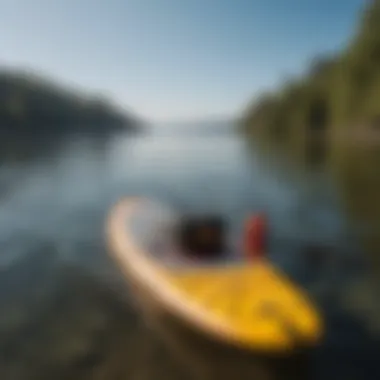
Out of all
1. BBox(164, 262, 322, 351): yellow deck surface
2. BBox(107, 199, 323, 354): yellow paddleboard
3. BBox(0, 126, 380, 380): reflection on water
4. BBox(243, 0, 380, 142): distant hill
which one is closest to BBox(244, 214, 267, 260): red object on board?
BBox(107, 199, 323, 354): yellow paddleboard

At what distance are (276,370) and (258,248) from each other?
3.66 m

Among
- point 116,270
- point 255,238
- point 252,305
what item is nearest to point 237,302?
point 252,305

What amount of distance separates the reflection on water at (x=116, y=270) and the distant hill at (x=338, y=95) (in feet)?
124

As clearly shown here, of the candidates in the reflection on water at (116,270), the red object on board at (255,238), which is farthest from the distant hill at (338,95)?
the red object on board at (255,238)

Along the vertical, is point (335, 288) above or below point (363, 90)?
below

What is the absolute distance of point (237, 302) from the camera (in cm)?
1023

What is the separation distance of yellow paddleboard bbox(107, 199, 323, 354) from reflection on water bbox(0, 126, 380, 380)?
2.43ft

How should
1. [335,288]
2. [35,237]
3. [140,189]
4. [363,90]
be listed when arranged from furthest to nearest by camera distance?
[363,90], [140,189], [35,237], [335,288]

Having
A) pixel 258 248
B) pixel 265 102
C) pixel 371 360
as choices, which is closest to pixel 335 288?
pixel 258 248

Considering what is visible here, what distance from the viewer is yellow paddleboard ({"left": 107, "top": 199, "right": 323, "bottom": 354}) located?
9.34 m

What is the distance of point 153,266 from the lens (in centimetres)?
1219

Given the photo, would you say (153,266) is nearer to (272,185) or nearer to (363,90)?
(272,185)

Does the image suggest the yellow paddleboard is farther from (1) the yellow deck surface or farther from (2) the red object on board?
(2) the red object on board

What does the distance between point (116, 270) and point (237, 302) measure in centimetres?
560
